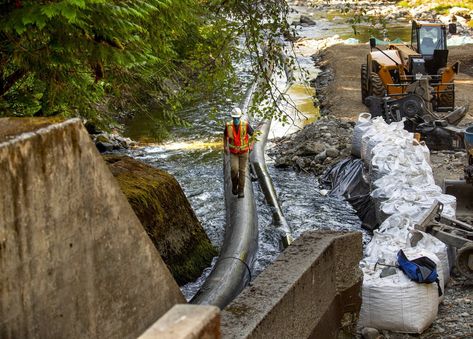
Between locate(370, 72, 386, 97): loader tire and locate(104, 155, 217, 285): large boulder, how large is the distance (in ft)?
32.1

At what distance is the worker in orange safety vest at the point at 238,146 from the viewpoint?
12.7 m

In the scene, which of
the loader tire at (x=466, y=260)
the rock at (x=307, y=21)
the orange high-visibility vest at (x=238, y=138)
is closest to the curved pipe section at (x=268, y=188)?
the orange high-visibility vest at (x=238, y=138)

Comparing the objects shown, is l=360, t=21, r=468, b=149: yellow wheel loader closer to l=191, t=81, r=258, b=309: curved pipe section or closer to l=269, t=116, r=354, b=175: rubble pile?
l=269, t=116, r=354, b=175: rubble pile

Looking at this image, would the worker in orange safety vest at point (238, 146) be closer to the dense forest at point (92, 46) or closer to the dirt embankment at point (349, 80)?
the dense forest at point (92, 46)

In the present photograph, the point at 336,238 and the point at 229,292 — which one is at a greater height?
the point at 336,238

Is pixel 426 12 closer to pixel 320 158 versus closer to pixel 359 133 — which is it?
pixel 320 158

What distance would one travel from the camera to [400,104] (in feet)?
55.7

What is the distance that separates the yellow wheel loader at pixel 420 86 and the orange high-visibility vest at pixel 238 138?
15.9 ft

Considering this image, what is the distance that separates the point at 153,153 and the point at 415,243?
10648 millimetres

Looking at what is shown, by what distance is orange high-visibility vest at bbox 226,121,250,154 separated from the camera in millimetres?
12703

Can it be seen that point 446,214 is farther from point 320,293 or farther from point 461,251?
point 320,293

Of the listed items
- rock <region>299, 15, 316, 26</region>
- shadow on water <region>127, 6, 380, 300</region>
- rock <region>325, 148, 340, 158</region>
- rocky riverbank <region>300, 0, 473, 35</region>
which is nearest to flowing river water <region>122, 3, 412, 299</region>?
shadow on water <region>127, 6, 380, 300</region>

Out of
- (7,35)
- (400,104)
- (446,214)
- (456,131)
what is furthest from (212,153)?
(7,35)

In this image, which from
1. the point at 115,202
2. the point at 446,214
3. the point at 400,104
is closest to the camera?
the point at 115,202
